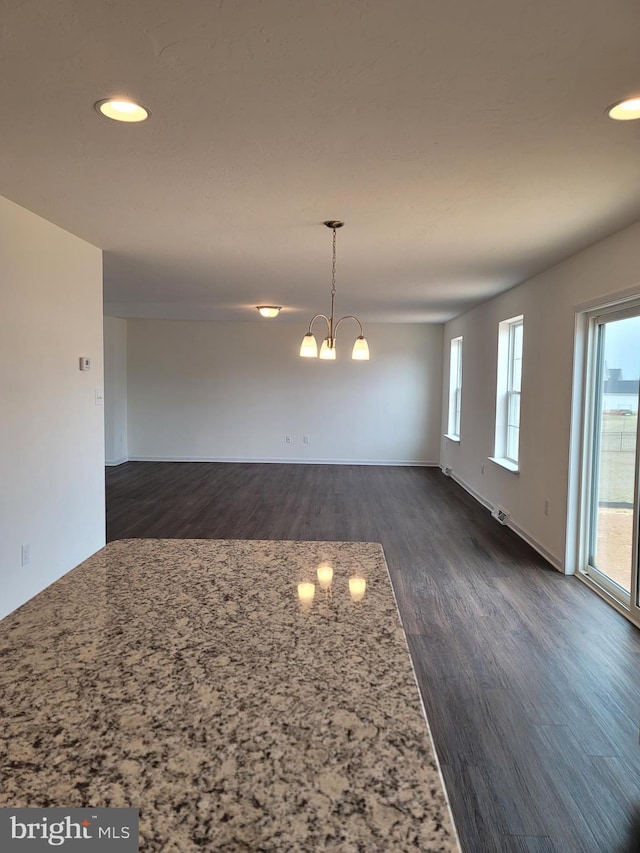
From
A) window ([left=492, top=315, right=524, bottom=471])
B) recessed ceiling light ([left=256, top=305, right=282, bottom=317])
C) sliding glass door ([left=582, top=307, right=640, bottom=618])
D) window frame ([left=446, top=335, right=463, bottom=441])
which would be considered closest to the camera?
sliding glass door ([left=582, top=307, right=640, bottom=618])

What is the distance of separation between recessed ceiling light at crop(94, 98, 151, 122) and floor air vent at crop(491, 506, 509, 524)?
4722 millimetres

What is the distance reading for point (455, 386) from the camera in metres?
8.47

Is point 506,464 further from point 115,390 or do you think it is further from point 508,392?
point 115,390

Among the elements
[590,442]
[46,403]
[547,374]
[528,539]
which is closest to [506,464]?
[528,539]

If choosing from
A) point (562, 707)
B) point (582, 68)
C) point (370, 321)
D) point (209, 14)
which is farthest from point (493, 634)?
point (370, 321)

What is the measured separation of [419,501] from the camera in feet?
21.4

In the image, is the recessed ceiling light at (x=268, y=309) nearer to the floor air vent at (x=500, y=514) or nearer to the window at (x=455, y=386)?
the window at (x=455, y=386)

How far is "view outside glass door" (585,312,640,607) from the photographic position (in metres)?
3.40

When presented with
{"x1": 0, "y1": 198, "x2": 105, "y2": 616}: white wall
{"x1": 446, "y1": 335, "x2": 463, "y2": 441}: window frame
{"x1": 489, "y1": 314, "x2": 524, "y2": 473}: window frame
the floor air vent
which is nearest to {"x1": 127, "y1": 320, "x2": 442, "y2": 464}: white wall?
{"x1": 446, "y1": 335, "x2": 463, "y2": 441}: window frame

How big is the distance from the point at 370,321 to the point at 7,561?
6.76m

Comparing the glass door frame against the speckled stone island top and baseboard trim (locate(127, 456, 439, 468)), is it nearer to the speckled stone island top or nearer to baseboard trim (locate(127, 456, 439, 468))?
the speckled stone island top

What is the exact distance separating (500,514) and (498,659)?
2918 mm

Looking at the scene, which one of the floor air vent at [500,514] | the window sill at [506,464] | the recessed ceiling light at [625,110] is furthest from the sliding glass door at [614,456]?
the recessed ceiling light at [625,110]

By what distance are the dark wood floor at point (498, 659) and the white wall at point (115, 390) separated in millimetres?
2803
